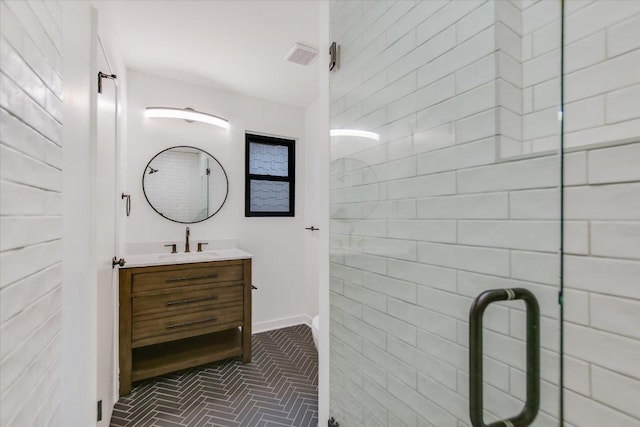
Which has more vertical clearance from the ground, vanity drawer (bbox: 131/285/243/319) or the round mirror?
the round mirror

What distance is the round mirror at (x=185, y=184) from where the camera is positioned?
257 centimetres

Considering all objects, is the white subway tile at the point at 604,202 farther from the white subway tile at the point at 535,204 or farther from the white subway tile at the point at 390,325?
the white subway tile at the point at 390,325

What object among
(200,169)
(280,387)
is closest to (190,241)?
(200,169)

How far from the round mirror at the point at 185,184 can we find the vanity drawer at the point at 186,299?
0.76 m

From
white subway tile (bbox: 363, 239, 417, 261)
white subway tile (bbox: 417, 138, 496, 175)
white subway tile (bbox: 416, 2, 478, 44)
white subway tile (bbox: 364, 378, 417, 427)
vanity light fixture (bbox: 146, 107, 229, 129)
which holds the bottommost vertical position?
white subway tile (bbox: 364, 378, 417, 427)

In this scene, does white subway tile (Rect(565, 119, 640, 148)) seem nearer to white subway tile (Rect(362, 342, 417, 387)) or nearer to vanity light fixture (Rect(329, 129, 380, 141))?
vanity light fixture (Rect(329, 129, 380, 141))

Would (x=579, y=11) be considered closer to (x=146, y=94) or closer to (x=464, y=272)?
(x=464, y=272)

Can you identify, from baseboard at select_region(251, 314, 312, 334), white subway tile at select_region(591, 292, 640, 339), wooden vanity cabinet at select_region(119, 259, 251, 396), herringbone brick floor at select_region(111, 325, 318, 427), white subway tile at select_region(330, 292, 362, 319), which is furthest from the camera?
baseboard at select_region(251, 314, 312, 334)

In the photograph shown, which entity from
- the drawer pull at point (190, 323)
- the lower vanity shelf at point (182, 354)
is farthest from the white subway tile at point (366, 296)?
the lower vanity shelf at point (182, 354)

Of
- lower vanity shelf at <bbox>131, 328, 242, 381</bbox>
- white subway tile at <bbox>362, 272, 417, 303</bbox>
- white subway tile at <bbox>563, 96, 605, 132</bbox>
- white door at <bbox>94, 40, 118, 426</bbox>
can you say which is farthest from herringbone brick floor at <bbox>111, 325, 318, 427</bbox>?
white subway tile at <bbox>563, 96, 605, 132</bbox>

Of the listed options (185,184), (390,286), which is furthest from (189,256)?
(390,286)

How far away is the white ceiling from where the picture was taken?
5.69ft

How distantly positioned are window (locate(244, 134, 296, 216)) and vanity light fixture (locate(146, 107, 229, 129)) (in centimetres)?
41

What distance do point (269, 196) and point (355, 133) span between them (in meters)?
2.03
